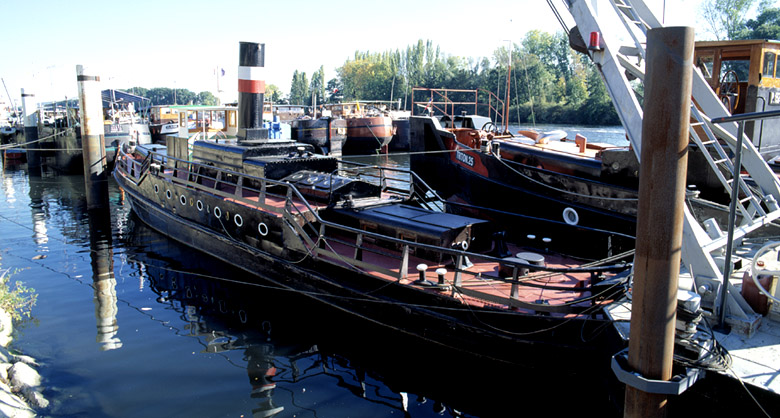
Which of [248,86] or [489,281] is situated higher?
[248,86]

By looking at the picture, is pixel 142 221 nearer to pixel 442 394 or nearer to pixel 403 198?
pixel 403 198

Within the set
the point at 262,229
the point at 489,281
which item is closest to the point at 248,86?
the point at 262,229

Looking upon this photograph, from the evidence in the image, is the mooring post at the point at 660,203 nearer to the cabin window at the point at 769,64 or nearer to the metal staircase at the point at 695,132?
the metal staircase at the point at 695,132

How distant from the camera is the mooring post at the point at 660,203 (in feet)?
13.4

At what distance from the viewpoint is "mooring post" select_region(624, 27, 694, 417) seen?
4.07 meters

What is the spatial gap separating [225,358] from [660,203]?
7.06 metres

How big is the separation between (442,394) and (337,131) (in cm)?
3234

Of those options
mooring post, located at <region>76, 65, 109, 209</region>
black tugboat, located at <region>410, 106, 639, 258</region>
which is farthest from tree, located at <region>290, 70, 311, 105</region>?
black tugboat, located at <region>410, 106, 639, 258</region>

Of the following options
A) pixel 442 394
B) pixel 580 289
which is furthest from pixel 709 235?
pixel 442 394

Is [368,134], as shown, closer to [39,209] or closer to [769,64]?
[39,209]

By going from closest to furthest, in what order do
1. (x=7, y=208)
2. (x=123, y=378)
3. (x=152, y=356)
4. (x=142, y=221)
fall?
(x=123, y=378) < (x=152, y=356) < (x=142, y=221) < (x=7, y=208)

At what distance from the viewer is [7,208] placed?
72.0 feet

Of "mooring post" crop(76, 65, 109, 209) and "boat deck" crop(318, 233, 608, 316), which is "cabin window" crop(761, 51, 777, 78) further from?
"mooring post" crop(76, 65, 109, 209)

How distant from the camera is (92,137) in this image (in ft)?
59.2
